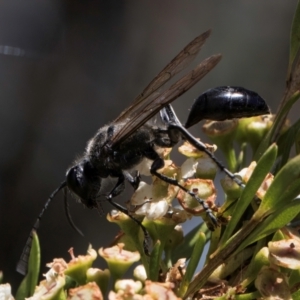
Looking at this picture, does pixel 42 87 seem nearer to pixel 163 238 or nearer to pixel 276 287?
pixel 163 238

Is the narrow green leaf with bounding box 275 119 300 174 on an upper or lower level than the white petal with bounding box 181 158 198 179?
upper

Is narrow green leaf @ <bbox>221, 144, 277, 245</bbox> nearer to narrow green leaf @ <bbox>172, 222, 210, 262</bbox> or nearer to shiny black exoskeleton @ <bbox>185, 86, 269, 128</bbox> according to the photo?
narrow green leaf @ <bbox>172, 222, 210, 262</bbox>

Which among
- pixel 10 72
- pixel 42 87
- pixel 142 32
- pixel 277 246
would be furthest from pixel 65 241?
pixel 277 246

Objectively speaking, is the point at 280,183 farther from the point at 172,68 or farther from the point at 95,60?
the point at 95,60

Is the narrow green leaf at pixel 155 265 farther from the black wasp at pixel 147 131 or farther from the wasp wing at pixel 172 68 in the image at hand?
the wasp wing at pixel 172 68

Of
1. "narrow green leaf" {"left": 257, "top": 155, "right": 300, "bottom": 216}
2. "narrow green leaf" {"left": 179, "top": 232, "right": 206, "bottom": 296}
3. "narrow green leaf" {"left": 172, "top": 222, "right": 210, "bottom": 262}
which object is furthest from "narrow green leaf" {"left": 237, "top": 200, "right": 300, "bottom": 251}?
"narrow green leaf" {"left": 172, "top": 222, "right": 210, "bottom": 262}

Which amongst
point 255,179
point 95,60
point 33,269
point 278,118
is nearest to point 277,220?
point 255,179

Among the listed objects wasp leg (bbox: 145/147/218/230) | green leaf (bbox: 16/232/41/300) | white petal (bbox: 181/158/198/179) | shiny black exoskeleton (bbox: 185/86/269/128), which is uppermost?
shiny black exoskeleton (bbox: 185/86/269/128)

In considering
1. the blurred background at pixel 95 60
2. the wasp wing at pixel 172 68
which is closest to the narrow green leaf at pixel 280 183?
the wasp wing at pixel 172 68
